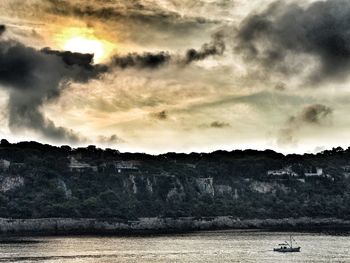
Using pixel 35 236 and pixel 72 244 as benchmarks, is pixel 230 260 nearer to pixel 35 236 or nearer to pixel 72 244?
pixel 72 244

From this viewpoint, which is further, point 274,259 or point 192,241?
point 192,241

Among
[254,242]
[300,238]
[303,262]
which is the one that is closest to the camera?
[303,262]

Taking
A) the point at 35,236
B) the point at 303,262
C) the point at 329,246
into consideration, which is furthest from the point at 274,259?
the point at 35,236

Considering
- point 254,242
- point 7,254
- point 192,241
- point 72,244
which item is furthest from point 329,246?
point 7,254

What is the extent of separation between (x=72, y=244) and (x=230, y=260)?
4501cm

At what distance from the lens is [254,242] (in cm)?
16575

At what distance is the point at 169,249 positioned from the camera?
145 metres

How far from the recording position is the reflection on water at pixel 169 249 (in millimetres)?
126312

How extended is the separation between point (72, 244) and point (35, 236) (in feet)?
94.0

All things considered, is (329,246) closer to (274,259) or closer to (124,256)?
(274,259)

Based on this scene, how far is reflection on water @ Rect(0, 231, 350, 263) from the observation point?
4973 inches

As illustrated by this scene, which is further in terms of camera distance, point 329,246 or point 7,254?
point 329,246

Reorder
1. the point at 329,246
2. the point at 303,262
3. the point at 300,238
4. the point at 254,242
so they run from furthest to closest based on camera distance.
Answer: the point at 300,238, the point at 254,242, the point at 329,246, the point at 303,262

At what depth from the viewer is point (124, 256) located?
129375 millimetres
